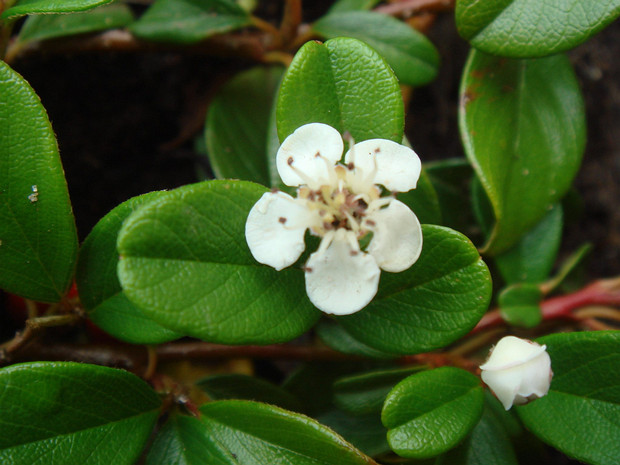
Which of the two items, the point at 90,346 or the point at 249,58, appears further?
the point at 249,58

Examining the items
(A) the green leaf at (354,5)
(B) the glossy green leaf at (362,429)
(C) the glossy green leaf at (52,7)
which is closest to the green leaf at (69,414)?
(B) the glossy green leaf at (362,429)

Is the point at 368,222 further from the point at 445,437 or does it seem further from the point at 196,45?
the point at 196,45

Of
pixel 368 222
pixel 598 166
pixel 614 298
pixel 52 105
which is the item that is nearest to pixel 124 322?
pixel 368 222

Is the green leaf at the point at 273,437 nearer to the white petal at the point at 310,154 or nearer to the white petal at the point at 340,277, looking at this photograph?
the white petal at the point at 340,277

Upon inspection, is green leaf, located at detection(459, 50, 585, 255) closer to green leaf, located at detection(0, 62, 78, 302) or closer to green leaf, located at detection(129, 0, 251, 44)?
green leaf, located at detection(129, 0, 251, 44)

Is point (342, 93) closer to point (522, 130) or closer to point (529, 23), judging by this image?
point (529, 23)

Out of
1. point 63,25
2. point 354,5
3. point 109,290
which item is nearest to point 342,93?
point 109,290
